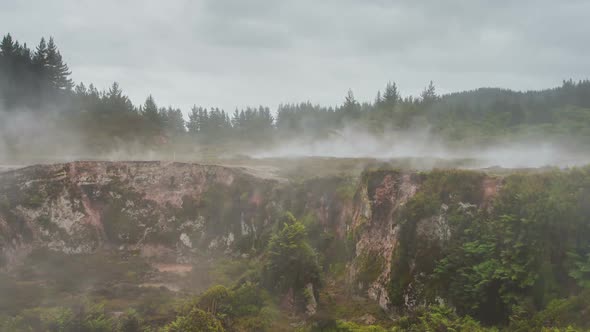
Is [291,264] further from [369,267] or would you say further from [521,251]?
[521,251]

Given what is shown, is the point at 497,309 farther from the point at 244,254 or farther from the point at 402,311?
the point at 244,254

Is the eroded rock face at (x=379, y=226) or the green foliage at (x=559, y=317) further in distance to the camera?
the eroded rock face at (x=379, y=226)

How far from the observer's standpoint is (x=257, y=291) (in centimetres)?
1745

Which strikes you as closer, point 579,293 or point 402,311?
point 579,293

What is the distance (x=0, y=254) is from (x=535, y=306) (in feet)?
91.2

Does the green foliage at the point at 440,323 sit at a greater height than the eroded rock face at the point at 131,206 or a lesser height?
lesser

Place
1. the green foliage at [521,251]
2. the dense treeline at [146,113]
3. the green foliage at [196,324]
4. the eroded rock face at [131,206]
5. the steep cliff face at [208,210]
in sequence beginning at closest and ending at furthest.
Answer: the green foliage at [521,251]
the green foliage at [196,324]
the steep cliff face at [208,210]
the eroded rock face at [131,206]
the dense treeline at [146,113]

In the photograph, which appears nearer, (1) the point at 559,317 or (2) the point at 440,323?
(1) the point at 559,317

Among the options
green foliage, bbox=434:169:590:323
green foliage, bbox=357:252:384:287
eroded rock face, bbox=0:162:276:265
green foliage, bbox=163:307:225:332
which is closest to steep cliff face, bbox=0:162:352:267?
eroded rock face, bbox=0:162:276:265

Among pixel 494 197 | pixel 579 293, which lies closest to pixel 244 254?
pixel 494 197

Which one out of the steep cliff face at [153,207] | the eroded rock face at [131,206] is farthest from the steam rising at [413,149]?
the eroded rock face at [131,206]

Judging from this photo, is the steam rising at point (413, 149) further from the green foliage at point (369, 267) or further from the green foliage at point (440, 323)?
the green foliage at point (440, 323)

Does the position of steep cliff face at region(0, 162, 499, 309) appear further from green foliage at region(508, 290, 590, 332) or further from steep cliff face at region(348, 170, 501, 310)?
green foliage at region(508, 290, 590, 332)

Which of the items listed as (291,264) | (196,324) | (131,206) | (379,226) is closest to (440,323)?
(379,226)
